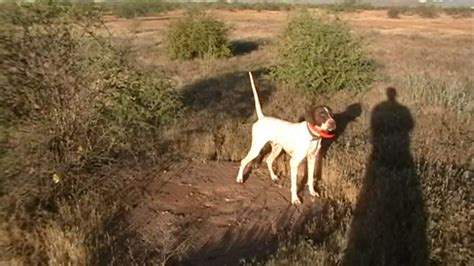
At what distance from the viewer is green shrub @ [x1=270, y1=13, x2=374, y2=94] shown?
14164 mm

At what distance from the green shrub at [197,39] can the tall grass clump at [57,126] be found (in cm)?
1521

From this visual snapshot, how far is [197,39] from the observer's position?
895 inches

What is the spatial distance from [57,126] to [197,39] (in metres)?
16.9

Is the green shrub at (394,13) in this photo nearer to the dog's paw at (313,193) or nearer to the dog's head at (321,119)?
the dog's paw at (313,193)

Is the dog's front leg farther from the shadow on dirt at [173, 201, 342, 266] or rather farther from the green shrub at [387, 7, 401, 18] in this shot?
the green shrub at [387, 7, 401, 18]

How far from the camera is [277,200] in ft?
21.9

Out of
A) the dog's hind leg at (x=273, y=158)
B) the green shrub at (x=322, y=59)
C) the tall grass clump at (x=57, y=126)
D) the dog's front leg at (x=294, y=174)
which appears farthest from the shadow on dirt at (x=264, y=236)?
the green shrub at (x=322, y=59)

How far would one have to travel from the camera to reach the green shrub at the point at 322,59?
46.5ft

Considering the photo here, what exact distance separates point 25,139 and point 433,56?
20.5 meters

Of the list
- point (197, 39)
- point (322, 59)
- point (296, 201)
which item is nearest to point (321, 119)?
point (296, 201)

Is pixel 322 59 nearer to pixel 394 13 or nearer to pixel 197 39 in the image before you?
pixel 197 39

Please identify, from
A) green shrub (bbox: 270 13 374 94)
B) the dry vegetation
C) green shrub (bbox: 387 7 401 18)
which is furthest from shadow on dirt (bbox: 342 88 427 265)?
green shrub (bbox: 387 7 401 18)

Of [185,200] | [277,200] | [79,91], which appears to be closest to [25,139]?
[79,91]

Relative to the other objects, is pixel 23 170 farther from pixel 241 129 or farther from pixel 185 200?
pixel 241 129
